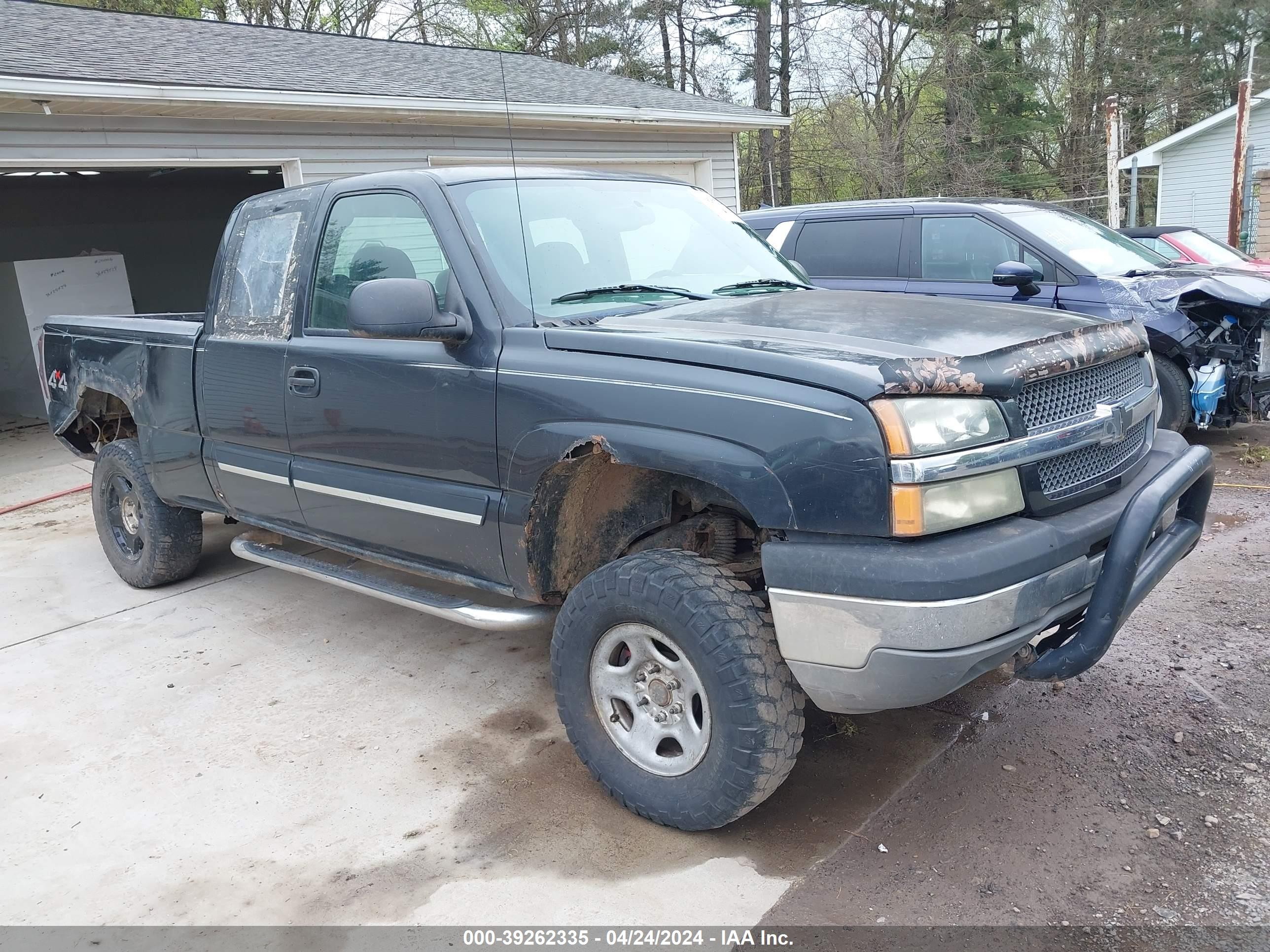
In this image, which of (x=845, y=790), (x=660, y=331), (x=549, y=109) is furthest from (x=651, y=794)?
(x=549, y=109)

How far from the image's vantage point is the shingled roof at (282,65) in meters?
8.57

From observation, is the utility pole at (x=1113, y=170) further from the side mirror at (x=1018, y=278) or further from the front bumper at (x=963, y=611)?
the front bumper at (x=963, y=611)

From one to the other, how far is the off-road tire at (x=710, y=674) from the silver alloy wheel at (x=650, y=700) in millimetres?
29

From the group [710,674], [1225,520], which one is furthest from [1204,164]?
[710,674]

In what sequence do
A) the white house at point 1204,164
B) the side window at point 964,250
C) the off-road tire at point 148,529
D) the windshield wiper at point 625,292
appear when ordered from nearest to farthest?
the windshield wiper at point 625,292, the off-road tire at point 148,529, the side window at point 964,250, the white house at point 1204,164

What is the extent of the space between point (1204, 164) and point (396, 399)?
87.2 ft

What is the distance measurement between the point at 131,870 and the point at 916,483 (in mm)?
2582

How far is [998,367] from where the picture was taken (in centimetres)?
265

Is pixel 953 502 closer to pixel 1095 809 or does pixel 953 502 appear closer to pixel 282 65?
pixel 1095 809

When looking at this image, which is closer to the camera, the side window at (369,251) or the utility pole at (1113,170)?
the side window at (369,251)

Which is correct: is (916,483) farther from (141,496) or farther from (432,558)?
(141,496)

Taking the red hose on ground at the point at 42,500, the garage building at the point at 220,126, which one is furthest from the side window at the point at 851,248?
the red hose on ground at the point at 42,500

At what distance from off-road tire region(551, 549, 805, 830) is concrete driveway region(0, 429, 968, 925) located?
6.6 inches

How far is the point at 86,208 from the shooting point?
14.6 m
